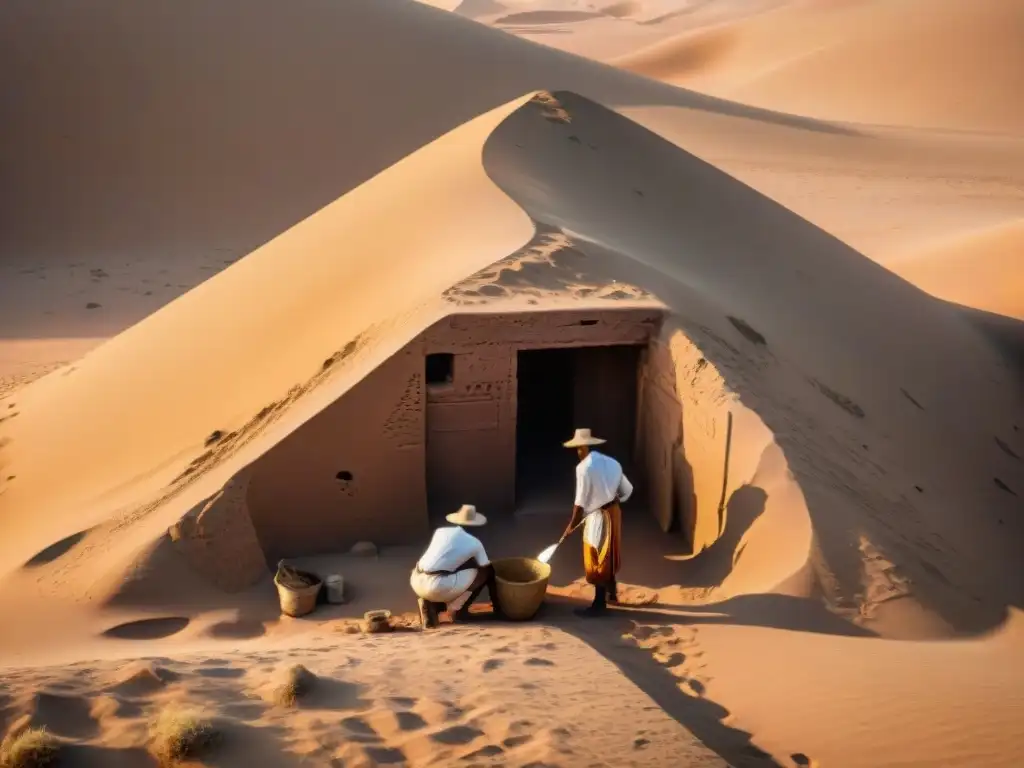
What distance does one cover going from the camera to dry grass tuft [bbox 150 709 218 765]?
164 inches

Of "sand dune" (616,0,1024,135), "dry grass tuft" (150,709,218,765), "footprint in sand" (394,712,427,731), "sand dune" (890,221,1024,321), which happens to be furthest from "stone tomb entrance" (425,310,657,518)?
"sand dune" (616,0,1024,135)

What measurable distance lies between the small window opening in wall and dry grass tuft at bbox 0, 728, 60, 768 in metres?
4.12

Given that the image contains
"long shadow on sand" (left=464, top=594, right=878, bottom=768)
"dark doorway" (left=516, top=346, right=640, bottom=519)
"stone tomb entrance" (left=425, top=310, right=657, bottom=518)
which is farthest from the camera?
"dark doorway" (left=516, top=346, right=640, bottom=519)

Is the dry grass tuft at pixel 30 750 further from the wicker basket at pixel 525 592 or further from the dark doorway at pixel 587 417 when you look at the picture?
the dark doorway at pixel 587 417

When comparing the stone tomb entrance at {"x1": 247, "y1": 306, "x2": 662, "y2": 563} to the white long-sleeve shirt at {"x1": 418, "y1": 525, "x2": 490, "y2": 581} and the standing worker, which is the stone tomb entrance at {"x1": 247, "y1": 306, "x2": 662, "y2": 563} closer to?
the white long-sleeve shirt at {"x1": 418, "y1": 525, "x2": 490, "y2": 581}

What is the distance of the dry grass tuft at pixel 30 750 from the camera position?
3.96m

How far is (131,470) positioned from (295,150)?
14597 mm

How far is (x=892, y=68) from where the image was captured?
38.4 meters

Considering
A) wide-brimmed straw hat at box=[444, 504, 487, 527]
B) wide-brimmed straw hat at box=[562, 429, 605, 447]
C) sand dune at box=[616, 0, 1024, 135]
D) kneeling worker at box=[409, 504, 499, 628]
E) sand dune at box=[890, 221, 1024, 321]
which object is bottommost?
kneeling worker at box=[409, 504, 499, 628]

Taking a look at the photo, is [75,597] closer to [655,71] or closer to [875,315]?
[875,315]

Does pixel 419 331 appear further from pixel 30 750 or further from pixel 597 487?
pixel 30 750

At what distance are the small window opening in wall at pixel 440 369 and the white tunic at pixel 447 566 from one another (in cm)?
166

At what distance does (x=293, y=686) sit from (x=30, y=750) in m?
1.16

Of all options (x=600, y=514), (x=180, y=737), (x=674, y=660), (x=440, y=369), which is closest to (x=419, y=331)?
(x=440, y=369)
